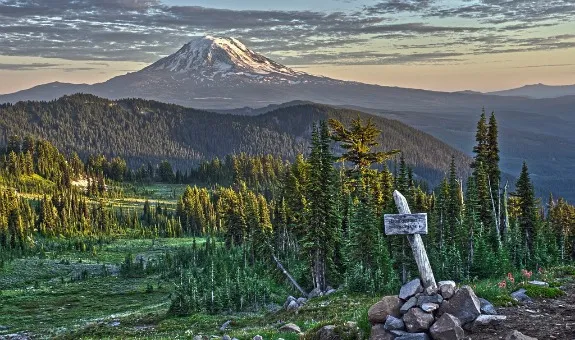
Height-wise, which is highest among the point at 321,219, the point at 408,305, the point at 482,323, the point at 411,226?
the point at 411,226

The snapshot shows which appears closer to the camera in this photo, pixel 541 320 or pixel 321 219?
pixel 541 320

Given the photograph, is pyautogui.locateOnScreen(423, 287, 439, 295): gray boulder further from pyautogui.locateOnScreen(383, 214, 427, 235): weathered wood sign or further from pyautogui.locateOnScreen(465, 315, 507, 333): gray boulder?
pyautogui.locateOnScreen(383, 214, 427, 235): weathered wood sign

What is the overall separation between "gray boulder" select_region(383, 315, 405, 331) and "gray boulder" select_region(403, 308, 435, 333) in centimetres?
19

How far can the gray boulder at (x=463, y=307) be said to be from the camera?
15.8m

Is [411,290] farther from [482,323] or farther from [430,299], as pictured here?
[482,323]

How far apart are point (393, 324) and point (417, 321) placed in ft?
2.79

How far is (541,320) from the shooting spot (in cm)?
1617

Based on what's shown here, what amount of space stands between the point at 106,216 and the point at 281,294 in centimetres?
10836

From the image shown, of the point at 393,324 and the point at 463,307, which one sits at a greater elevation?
the point at 463,307

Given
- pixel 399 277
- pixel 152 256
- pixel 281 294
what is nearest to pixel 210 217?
pixel 152 256

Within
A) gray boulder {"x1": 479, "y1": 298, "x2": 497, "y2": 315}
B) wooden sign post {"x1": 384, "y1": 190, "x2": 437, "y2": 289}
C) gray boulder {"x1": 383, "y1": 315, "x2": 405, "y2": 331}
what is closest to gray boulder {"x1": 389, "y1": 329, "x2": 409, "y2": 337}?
gray boulder {"x1": 383, "y1": 315, "x2": 405, "y2": 331}

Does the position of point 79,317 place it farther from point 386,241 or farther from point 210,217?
point 210,217

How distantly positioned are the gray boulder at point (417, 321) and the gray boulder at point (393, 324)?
0.63 feet

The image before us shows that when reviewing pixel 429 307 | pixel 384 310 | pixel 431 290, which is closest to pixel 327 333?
pixel 384 310
